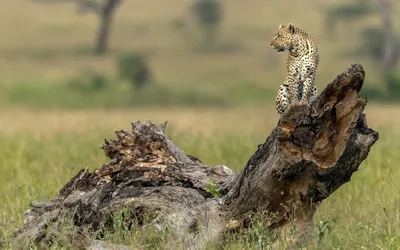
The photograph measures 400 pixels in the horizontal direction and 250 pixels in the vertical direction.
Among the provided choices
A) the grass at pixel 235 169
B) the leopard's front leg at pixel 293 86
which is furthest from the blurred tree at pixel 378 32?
the leopard's front leg at pixel 293 86

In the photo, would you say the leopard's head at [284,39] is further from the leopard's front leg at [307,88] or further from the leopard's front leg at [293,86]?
the leopard's front leg at [307,88]

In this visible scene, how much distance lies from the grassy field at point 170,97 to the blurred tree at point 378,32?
756 mm

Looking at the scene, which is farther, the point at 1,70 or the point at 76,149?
the point at 1,70

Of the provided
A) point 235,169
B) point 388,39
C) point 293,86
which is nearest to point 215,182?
point 293,86

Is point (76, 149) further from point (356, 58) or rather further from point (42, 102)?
point (356, 58)

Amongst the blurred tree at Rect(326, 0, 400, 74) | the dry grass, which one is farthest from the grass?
the blurred tree at Rect(326, 0, 400, 74)

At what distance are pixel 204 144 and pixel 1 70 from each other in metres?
29.9

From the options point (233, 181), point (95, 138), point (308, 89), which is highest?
point (308, 89)

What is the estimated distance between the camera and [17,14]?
55.2 meters

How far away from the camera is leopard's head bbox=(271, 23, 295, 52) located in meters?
5.96

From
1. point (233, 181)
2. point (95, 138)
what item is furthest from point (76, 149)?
point (233, 181)

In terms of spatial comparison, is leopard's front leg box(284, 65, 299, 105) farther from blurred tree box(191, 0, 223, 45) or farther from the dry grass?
blurred tree box(191, 0, 223, 45)

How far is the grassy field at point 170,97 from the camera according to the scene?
25.4 feet

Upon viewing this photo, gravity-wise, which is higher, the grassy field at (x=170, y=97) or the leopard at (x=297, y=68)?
the leopard at (x=297, y=68)
